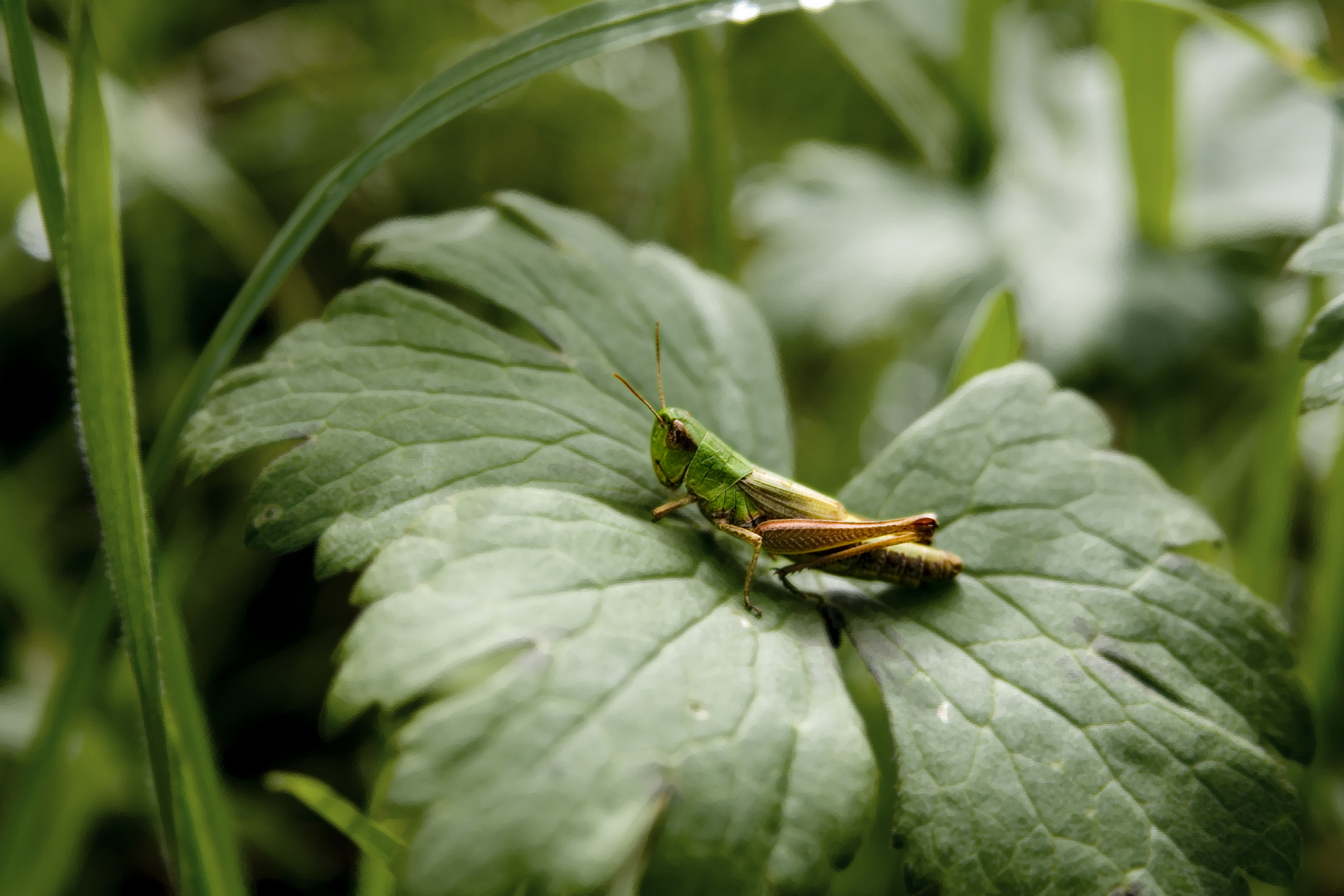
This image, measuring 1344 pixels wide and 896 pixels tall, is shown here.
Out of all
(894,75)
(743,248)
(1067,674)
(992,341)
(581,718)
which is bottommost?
(1067,674)

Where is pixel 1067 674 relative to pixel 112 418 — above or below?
below

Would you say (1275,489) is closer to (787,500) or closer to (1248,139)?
(787,500)

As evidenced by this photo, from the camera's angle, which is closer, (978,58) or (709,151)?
(709,151)

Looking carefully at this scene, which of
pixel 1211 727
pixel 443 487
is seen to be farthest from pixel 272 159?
pixel 1211 727

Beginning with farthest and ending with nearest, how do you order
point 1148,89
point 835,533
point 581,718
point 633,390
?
point 1148,89 < point 633,390 < point 835,533 < point 581,718

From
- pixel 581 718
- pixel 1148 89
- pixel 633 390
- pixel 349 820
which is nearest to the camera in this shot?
pixel 581 718

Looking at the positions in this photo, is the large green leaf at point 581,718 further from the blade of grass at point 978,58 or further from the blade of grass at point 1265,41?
the blade of grass at point 978,58

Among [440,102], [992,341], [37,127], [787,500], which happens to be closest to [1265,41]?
[992,341]

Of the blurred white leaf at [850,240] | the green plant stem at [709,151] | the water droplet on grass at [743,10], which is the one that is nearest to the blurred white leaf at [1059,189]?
the blurred white leaf at [850,240]
